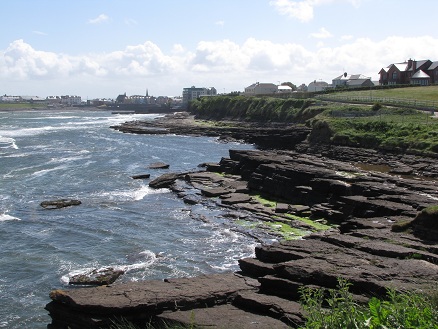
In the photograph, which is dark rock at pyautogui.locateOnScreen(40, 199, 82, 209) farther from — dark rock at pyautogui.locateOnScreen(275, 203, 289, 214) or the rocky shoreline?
dark rock at pyautogui.locateOnScreen(275, 203, 289, 214)

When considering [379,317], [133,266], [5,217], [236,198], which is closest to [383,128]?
[236,198]

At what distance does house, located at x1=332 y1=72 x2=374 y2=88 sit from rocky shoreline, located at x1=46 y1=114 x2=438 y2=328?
103 m

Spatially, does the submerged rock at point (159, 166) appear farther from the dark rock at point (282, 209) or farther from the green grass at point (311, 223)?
the green grass at point (311, 223)

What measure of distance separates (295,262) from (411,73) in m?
115

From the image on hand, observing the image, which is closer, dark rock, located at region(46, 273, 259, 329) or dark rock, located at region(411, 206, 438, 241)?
dark rock, located at region(46, 273, 259, 329)

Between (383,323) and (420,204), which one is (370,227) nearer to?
(420,204)

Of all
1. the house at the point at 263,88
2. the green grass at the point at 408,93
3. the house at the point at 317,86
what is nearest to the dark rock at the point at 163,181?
the green grass at the point at 408,93

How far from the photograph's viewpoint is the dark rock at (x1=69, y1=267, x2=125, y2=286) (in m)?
23.1

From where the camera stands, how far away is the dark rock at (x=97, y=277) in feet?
75.9

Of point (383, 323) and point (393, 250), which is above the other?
point (383, 323)

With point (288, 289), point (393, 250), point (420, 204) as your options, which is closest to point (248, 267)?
point (288, 289)

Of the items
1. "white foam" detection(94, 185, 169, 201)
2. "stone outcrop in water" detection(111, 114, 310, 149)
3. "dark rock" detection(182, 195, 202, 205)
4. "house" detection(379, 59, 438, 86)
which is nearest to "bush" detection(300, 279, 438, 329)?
"dark rock" detection(182, 195, 202, 205)

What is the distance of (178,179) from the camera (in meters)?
51.8

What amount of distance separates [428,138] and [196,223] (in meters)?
35.1
